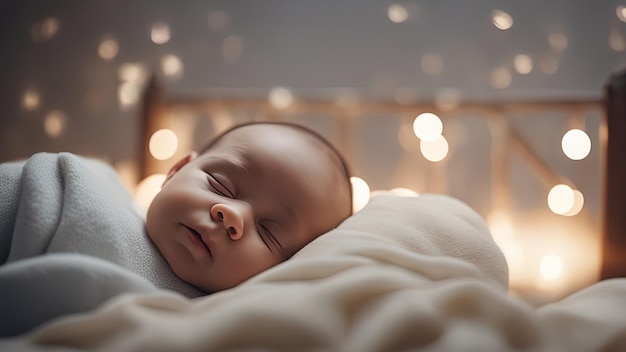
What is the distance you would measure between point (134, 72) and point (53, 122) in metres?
0.36

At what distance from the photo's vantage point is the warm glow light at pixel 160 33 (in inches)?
89.3

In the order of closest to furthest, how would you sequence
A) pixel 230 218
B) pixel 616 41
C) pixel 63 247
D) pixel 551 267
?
1. pixel 63 247
2. pixel 230 218
3. pixel 551 267
4. pixel 616 41

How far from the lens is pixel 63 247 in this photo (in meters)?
0.62

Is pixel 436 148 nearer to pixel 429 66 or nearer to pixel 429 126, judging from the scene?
pixel 429 126

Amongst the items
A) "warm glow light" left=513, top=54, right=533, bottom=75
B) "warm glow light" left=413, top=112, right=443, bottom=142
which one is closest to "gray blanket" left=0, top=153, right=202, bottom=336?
"warm glow light" left=413, top=112, right=443, bottom=142

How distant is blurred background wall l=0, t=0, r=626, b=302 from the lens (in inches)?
87.1

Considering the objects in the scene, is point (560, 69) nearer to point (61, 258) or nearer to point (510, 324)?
point (510, 324)

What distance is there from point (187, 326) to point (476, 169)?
190 centimetres

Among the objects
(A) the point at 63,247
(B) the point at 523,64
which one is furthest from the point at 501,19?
(A) the point at 63,247

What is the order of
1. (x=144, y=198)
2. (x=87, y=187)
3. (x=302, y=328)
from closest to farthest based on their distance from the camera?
(x=302, y=328) < (x=87, y=187) < (x=144, y=198)

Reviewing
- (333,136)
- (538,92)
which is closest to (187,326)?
(333,136)

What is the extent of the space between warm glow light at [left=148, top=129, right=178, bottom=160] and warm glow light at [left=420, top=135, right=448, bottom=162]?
2.68 ft

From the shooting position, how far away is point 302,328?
0.44 m

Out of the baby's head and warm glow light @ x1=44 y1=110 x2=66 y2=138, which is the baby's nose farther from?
warm glow light @ x1=44 y1=110 x2=66 y2=138
